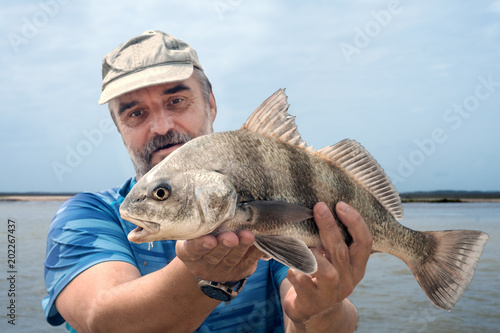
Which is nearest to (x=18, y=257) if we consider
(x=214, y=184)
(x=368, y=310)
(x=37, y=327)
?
(x=37, y=327)

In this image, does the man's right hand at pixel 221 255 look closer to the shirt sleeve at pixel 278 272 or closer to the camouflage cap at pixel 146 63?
the shirt sleeve at pixel 278 272

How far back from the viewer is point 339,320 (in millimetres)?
3113

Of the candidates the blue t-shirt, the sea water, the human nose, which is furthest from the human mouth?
the sea water

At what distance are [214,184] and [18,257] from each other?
542 inches

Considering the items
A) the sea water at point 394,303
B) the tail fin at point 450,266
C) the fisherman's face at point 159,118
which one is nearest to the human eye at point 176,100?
the fisherman's face at point 159,118

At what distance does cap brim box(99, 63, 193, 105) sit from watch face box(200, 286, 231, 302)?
5.59ft

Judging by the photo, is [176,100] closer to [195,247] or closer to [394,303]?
[195,247]

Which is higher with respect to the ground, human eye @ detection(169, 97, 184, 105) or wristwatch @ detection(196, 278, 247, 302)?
human eye @ detection(169, 97, 184, 105)

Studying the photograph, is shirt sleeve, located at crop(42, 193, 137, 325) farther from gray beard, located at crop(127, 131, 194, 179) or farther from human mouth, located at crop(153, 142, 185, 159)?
human mouth, located at crop(153, 142, 185, 159)

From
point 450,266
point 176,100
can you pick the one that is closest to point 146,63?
point 176,100

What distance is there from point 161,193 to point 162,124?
1.48 meters

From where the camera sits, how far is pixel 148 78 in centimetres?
345

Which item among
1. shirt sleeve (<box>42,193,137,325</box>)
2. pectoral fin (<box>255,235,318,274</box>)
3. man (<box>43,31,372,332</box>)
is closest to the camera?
pectoral fin (<box>255,235,318,274</box>)

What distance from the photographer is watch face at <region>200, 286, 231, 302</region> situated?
2.43 metres
